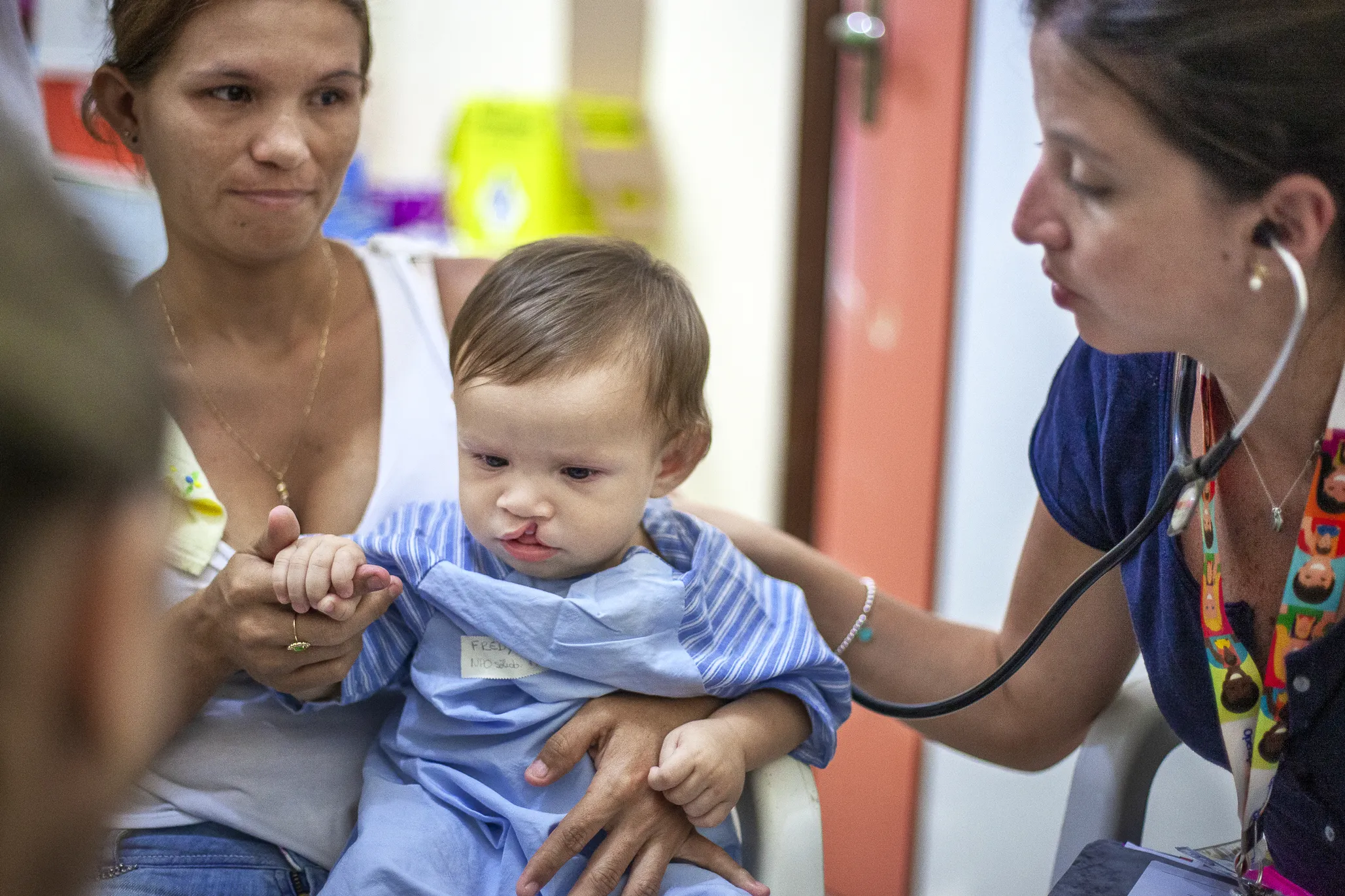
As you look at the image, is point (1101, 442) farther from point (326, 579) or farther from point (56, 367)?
point (56, 367)

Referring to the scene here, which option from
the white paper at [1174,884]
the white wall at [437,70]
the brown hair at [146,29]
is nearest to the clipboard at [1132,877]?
the white paper at [1174,884]

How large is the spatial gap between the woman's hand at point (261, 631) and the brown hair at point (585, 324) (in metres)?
0.22

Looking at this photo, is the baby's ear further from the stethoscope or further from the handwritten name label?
the stethoscope

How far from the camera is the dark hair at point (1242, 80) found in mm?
838

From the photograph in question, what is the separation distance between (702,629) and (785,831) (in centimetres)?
19

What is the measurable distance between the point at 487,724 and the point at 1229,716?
645 millimetres

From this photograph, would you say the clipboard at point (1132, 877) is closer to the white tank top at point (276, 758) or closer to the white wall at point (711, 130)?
the white tank top at point (276, 758)

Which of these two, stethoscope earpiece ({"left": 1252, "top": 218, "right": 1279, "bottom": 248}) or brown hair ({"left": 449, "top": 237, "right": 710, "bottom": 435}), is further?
brown hair ({"left": 449, "top": 237, "right": 710, "bottom": 435})

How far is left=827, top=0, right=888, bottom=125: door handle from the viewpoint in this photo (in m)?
2.43

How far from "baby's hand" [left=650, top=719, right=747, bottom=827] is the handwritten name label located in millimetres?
140

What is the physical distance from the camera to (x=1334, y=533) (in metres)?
0.93

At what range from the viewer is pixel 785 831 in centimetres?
104

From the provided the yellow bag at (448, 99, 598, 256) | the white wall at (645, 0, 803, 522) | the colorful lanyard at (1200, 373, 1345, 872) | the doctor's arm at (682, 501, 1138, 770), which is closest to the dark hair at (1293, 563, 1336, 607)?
the colorful lanyard at (1200, 373, 1345, 872)

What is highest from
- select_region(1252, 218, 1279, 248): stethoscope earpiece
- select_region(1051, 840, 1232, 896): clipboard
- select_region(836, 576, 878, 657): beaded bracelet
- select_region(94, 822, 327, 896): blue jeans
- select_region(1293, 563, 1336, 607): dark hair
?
select_region(1252, 218, 1279, 248): stethoscope earpiece
